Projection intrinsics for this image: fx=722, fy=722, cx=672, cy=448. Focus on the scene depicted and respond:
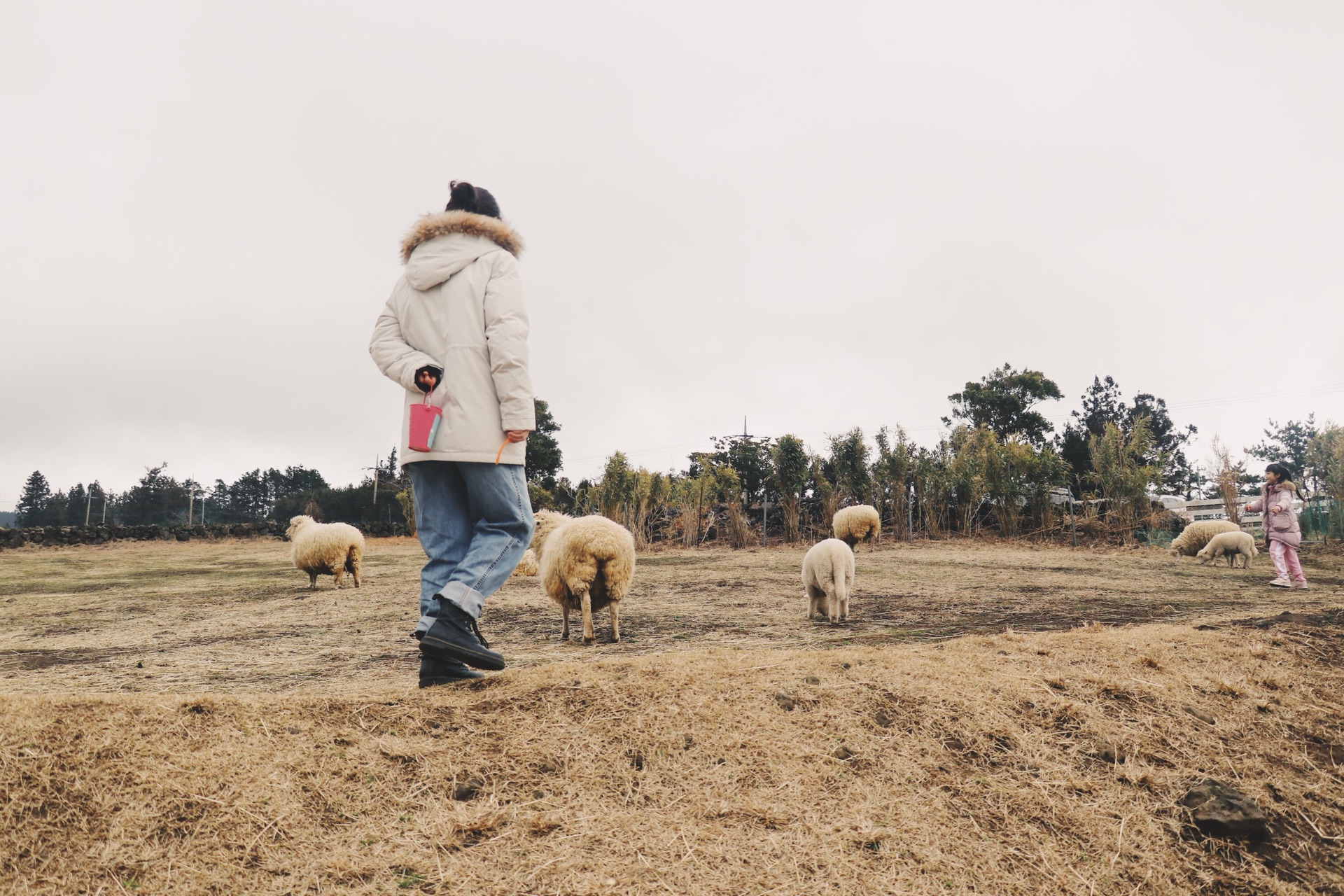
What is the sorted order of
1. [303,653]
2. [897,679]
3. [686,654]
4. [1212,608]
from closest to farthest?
[897,679] → [686,654] → [303,653] → [1212,608]

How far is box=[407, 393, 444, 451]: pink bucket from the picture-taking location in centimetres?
325

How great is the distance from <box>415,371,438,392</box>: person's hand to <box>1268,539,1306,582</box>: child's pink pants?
12.1m

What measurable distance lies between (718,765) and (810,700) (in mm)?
663

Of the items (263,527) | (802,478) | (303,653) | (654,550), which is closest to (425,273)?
(303,653)

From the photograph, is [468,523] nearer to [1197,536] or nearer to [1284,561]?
[1284,561]

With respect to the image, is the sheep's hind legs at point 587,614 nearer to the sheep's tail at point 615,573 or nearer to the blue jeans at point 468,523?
the sheep's tail at point 615,573

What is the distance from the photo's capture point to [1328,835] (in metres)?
2.56

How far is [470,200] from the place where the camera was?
3814mm

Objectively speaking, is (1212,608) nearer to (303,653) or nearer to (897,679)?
(897,679)

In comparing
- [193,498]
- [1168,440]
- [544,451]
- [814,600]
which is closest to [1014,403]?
[1168,440]

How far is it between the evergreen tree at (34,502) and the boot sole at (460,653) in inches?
2737

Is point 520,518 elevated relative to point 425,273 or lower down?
lower down

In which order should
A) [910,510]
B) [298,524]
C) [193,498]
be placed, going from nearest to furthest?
1. [298,524]
2. [910,510]
3. [193,498]

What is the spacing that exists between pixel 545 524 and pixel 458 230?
4403 millimetres
